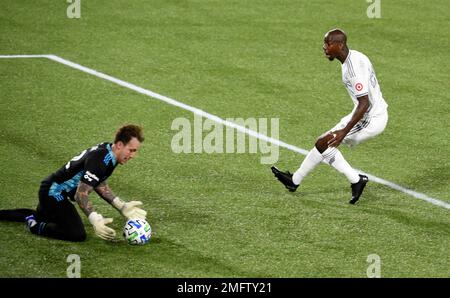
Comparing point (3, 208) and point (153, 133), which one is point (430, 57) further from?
point (3, 208)

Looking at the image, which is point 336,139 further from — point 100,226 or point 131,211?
point 100,226

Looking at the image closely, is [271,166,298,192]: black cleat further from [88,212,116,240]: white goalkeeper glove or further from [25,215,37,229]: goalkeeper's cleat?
[25,215,37,229]: goalkeeper's cleat

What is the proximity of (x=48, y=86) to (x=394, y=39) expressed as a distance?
7.57 meters

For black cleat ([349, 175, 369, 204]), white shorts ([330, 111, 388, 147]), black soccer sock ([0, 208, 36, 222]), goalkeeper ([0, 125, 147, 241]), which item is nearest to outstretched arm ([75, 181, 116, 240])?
goalkeeper ([0, 125, 147, 241])

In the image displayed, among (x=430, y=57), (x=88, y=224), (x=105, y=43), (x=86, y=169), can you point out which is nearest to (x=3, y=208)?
(x=88, y=224)

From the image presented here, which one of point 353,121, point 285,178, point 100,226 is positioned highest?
point 353,121

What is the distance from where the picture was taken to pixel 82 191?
10547mm

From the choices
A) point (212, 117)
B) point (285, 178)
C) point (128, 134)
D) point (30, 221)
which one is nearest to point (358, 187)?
point (285, 178)

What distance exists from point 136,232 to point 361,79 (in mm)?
3594

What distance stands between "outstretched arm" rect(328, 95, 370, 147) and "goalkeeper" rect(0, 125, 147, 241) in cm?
276

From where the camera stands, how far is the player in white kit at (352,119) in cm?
1230

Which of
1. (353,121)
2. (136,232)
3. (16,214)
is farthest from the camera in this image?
(353,121)

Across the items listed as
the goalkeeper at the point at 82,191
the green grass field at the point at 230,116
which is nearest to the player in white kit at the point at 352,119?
the green grass field at the point at 230,116

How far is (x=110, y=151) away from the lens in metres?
10.8
